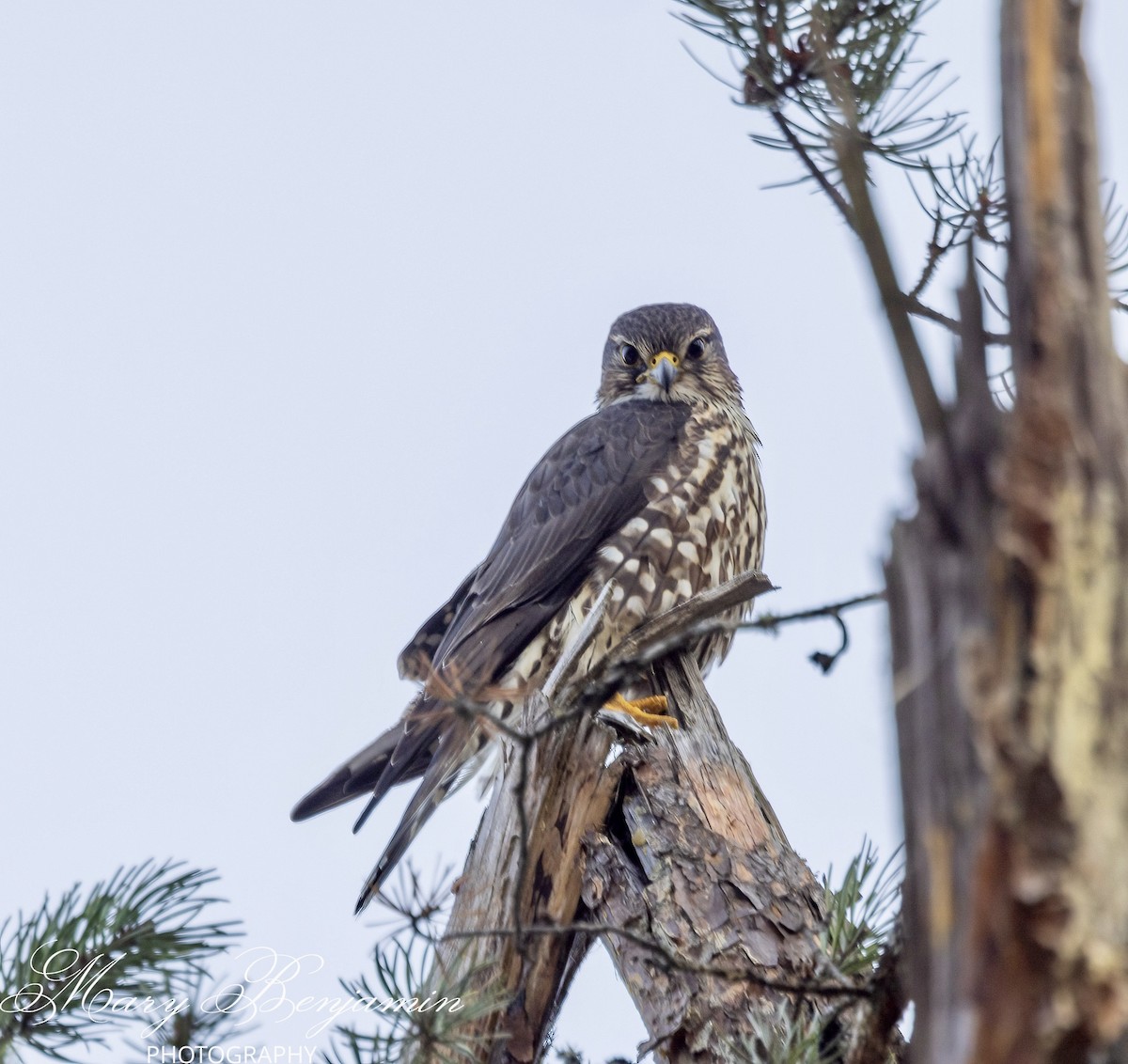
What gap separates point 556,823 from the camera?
10.0ft

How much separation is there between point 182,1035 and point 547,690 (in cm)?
189

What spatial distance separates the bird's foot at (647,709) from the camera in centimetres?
341

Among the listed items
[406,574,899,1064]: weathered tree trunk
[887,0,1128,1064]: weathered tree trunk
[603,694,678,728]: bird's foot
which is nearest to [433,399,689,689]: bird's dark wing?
[603,694,678,728]: bird's foot

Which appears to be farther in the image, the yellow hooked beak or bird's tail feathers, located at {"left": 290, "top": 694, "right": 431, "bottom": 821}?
the yellow hooked beak

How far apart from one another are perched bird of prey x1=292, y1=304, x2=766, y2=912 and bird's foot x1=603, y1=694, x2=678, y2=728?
0.53m

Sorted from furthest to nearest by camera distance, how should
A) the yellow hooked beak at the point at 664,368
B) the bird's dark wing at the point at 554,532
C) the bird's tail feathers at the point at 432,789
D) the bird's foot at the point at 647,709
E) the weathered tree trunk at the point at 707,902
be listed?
the yellow hooked beak at the point at 664,368 → the bird's dark wing at the point at 554,532 → the bird's tail feathers at the point at 432,789 → the bird's foot at the point at 647,709 → the weathered tree trunk at the point at 707,902

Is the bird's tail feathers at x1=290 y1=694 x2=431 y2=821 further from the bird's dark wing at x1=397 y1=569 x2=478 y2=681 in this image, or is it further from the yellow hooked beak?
the yellow hooked beak

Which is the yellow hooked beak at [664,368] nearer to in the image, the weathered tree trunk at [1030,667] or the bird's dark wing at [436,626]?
the bird's dark wing at [436,626]

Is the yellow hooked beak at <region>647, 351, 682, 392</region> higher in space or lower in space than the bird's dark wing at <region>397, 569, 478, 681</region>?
higher

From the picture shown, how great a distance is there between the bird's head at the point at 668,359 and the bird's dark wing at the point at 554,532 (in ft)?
0.99

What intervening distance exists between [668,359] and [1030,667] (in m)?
4.49

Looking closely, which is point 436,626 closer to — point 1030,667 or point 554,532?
point 554,532

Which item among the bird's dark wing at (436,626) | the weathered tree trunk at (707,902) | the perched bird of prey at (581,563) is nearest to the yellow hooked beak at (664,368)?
the perched bird of prey at (581,563)

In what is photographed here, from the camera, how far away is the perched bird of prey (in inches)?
169
